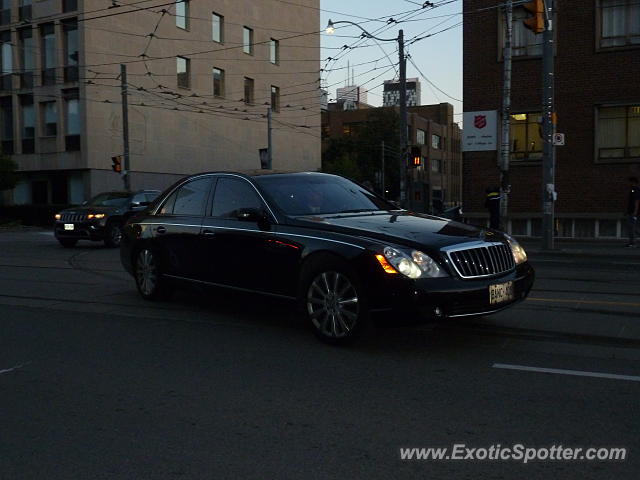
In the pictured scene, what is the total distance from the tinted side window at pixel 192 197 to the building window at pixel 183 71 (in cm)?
3352

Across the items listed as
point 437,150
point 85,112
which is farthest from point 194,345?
point 437,150

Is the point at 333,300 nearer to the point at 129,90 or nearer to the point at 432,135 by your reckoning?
the point at 129,90

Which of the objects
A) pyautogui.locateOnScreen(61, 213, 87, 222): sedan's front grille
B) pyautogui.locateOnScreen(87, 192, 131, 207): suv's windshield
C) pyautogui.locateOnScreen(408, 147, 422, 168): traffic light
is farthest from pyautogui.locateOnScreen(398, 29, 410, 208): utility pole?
pyautogui.locateOnScreen(61, 213, 87, 222): sedan's front grille

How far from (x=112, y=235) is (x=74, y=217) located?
108 cm

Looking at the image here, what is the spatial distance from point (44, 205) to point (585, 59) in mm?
27456

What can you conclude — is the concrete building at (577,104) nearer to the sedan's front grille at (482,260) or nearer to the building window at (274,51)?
the sedan's front grille at (482,260)

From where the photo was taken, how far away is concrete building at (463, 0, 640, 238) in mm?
21109

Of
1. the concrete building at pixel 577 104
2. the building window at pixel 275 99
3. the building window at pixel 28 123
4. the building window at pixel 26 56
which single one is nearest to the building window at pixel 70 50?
the building window at pixel 26 56

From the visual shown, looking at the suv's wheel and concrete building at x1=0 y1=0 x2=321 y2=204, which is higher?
concrete building at x1=0 y1=0 x2=321 y2=204

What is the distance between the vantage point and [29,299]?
9.09 meters

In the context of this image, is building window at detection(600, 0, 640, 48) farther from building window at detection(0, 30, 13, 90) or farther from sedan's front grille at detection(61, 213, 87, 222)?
building window at detection(0, 30, 13, 90)

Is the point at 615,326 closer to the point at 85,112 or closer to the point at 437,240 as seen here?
the point at 437,240

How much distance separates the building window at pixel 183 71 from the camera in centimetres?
4009

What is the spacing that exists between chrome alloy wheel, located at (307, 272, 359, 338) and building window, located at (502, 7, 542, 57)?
60.8ft
